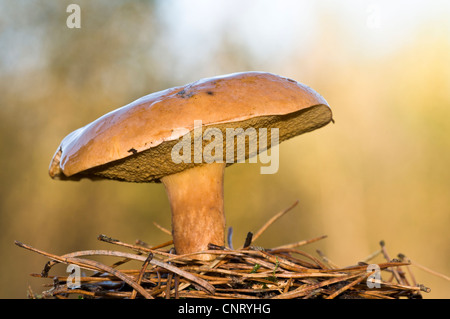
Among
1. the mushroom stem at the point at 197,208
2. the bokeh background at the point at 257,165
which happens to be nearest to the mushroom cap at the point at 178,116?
the mushroom stem at the point at 197,208

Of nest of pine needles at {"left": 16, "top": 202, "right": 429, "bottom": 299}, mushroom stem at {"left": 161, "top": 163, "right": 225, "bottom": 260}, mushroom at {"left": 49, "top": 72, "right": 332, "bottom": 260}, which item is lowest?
nest of pine needles at {"left": 16, "top": 202, "right": 429, "bottom": 299}

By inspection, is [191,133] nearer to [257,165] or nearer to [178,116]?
[178,116]

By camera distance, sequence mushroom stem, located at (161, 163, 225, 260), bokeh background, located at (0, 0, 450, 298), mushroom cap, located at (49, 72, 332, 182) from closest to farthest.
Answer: mushroom cap, located at (49, 72, 332, 182), mushroom stem, located at (161, 163, 225, 260), bokeh background, located at (0, 0, 450, 298)

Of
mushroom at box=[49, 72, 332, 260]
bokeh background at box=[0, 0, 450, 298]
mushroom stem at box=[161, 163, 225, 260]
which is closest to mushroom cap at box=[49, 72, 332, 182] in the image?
mushroom at box=[49, 72, 332, 260]

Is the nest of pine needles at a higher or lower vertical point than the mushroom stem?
lower

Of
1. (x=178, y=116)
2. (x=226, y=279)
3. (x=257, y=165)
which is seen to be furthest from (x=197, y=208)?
(x=257, y=165)

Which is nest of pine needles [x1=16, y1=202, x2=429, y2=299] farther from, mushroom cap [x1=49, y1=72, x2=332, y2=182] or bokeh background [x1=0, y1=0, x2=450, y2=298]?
bokeh background [x1=0, y1=0, x2=450, y2=298]
